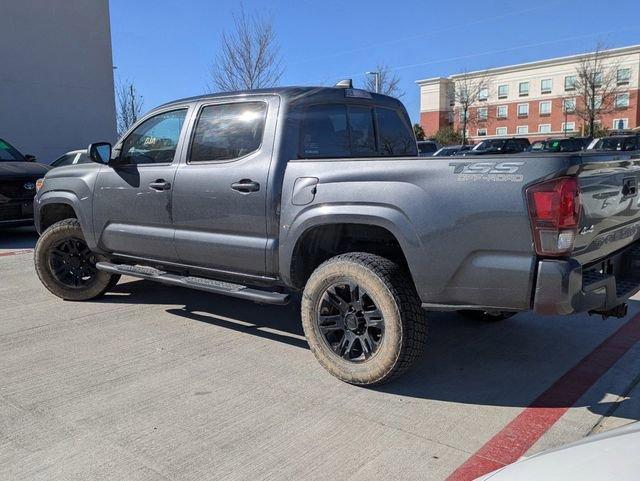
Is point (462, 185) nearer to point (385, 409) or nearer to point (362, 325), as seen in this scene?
point (362, 325)

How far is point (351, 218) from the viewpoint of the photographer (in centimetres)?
358

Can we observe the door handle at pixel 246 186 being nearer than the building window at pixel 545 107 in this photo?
Yes

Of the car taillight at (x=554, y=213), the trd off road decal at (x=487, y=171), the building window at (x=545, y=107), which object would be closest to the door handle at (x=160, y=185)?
the trd off road decal at (x=487, y=171)

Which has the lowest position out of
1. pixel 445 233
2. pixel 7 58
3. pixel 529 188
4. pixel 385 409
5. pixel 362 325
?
pixel 385 409

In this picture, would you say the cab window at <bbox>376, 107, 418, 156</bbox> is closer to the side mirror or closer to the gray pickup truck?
the gray pickup truck

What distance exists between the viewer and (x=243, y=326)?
5035 mm

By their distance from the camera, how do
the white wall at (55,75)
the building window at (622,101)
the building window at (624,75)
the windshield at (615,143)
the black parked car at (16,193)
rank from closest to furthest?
the black parked car at (16,193)
the white wall at (55,75)
the windshield at (615,143)
the building window at (622,101)
the building window at (624,75)

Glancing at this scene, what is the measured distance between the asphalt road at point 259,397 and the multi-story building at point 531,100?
202 feet

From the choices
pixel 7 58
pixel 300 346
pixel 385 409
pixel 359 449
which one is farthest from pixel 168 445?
pixel 7 58

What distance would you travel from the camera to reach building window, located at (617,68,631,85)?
60344 millimetres

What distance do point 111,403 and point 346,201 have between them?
1.90 metres

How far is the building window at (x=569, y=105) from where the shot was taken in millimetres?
62250

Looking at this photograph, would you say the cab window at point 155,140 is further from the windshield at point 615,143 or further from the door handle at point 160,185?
the windshield at point 615,143

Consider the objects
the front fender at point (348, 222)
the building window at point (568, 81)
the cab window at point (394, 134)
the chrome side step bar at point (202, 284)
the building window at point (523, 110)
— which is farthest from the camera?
the building window at point (523, 110)
